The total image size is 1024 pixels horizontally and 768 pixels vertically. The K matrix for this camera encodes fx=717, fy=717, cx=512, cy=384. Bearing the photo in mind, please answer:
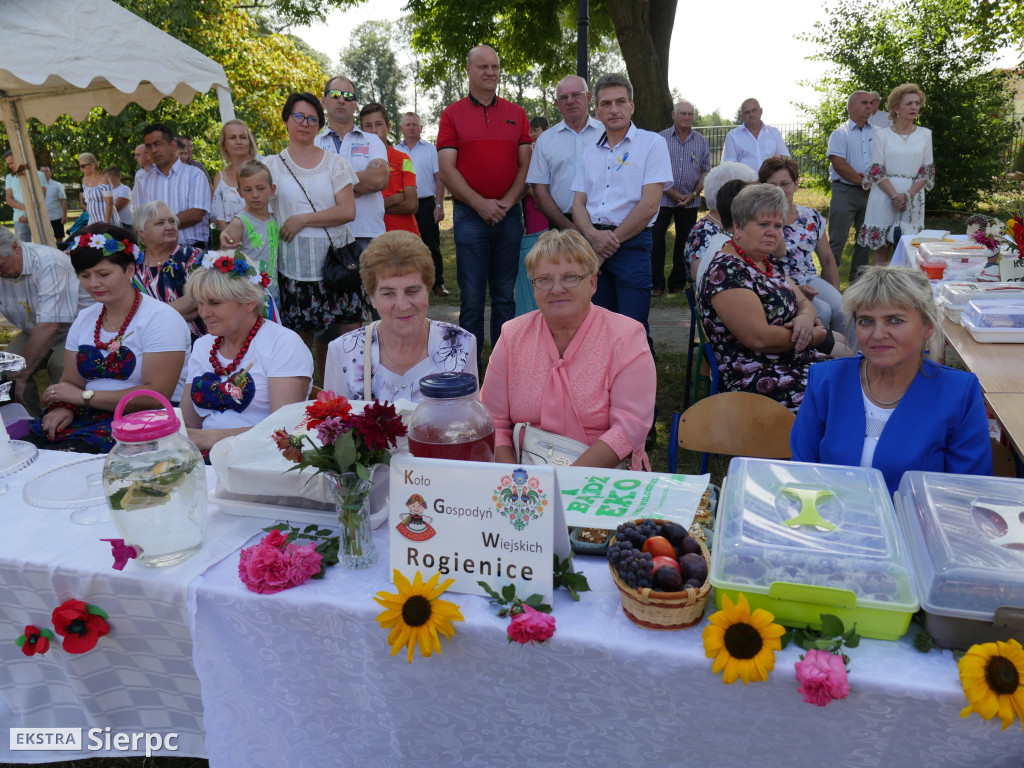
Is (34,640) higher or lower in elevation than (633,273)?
lower

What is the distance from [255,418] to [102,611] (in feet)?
3.67

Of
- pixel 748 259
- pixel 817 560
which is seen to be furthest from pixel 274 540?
pixel 748 259

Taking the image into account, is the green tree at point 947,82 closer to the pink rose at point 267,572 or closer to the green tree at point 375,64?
the pink rose at point 267,572

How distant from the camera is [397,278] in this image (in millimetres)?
2441

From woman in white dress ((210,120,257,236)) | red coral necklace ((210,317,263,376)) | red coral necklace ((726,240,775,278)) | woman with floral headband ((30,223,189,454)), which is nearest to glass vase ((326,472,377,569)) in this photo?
red coral necklace ((210,317,263,376))

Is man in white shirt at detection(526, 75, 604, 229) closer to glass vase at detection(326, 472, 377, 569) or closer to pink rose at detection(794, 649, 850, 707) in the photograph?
glass vase at detection(326, 472, 377, 569)

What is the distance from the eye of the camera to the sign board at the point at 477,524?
4.42ft

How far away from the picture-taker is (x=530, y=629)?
130 cm

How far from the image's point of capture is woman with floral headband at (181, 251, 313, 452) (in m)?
2.59

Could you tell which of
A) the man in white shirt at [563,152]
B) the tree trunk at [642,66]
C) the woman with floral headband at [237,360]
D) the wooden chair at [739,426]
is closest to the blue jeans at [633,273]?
the man in white shirt at [563,152]

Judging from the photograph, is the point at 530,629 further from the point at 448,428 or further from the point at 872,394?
the point at 872,394

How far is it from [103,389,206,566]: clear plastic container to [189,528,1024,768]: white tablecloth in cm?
13

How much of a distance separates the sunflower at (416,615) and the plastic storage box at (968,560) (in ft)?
2.71

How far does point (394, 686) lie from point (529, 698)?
0.92ft
